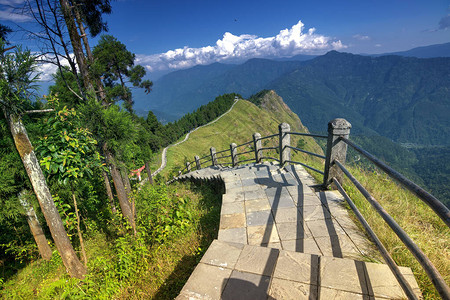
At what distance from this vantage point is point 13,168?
219 inches

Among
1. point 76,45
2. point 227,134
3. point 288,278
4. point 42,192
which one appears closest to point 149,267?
point 288,278

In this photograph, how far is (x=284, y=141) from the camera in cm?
644

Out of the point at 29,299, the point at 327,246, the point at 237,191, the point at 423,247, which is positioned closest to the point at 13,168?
the point at 29,299

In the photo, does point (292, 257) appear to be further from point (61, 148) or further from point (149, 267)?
point (61, 148)

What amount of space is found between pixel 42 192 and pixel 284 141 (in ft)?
20.6

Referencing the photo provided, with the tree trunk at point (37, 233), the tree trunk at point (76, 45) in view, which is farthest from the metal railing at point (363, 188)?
the tree trunk at point (37, 233)

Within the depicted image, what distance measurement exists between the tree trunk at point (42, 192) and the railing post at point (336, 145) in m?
5.69

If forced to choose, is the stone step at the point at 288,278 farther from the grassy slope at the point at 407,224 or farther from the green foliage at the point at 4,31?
the green foliage at the point at 4,31

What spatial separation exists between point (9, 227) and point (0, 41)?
678cm

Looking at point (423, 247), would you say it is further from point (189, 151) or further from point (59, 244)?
point (189, 151)

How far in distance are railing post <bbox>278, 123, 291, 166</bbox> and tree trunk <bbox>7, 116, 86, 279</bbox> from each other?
6161 mm

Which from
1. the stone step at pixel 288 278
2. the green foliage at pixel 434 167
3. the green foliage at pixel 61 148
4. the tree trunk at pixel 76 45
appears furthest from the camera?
the green foliage at pixel 434 167

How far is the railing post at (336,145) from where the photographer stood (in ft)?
11.3

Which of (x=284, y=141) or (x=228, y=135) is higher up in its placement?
(x=284, y=141)
